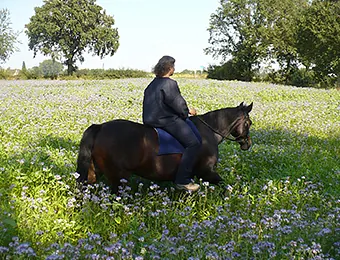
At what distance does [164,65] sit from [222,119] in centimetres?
161

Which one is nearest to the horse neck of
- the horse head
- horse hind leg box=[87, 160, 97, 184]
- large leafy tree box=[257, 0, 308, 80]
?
the horse head

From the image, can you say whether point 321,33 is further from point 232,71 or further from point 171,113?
point 171,113

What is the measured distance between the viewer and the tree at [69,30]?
84.1 meters

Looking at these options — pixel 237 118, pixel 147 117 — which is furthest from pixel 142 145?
pixel 237 118

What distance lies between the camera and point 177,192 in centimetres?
799

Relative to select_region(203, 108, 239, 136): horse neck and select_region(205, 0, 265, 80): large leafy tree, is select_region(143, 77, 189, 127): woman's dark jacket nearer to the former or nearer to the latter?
select_region(203, 108, 239, 136): horse neck

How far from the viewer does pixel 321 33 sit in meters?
52.6

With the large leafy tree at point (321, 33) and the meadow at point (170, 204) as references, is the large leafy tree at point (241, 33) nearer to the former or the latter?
the large leafy tree at point (321, 33)

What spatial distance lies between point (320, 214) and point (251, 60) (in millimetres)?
70913

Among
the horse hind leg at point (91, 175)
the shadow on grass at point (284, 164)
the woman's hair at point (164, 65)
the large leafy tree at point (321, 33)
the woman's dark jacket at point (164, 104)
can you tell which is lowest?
the shadow on grass at point (284, 164)

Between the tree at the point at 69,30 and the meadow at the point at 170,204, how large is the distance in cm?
7159

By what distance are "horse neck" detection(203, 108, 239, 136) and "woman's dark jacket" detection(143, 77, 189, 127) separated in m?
0.85

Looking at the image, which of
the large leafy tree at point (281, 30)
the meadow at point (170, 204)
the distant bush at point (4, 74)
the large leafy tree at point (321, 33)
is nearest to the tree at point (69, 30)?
the distant bush at point (4, 74)

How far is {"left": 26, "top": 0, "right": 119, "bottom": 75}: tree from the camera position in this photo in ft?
276
